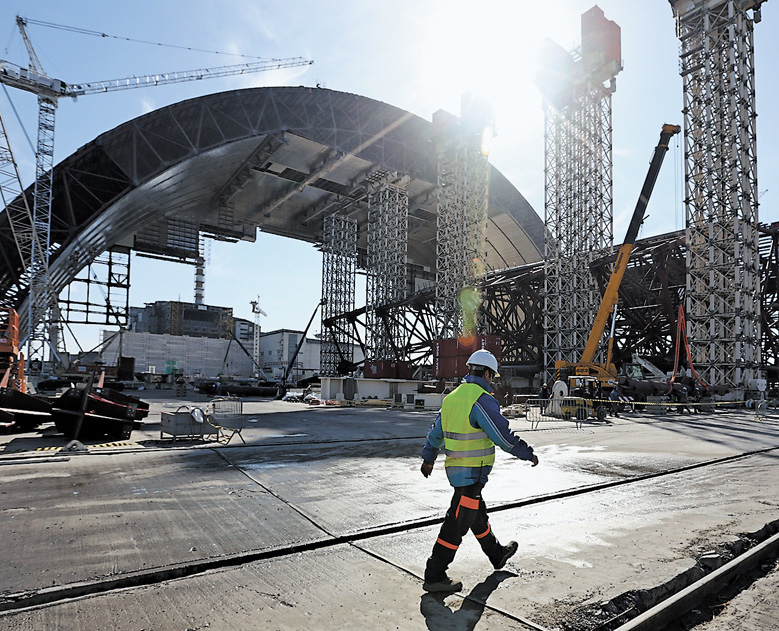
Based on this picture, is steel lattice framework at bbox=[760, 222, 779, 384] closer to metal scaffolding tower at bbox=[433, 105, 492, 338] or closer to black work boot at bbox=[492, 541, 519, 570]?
metal scaffolding tower at bbox=[433, 105, 492, 338]

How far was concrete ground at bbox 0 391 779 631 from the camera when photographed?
12.2ft

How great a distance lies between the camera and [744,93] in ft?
113

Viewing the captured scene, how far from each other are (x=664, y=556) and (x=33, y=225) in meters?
56.8

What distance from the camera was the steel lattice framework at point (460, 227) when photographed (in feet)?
162

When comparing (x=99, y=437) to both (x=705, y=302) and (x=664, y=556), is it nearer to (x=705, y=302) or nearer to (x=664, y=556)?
(x=664, y=556)

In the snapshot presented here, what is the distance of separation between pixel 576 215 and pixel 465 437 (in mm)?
39285

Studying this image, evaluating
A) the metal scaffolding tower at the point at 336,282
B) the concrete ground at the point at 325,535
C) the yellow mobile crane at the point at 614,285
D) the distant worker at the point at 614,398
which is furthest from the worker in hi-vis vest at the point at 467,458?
the metal scaffolding tower at the point at 336,282

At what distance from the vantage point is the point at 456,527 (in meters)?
4.17

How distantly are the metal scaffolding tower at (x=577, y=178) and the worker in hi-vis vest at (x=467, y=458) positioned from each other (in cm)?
3694

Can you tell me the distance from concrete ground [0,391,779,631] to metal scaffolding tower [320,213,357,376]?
54.4m

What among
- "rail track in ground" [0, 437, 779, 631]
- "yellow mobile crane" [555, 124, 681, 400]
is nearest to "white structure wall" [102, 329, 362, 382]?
"yellow mobile crane" [555, 124, 681, 400]

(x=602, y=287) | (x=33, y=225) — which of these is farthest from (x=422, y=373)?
(x=33, y=225)

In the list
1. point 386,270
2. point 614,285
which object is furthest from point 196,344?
point 614,285

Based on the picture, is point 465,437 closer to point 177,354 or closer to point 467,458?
point 467,458
